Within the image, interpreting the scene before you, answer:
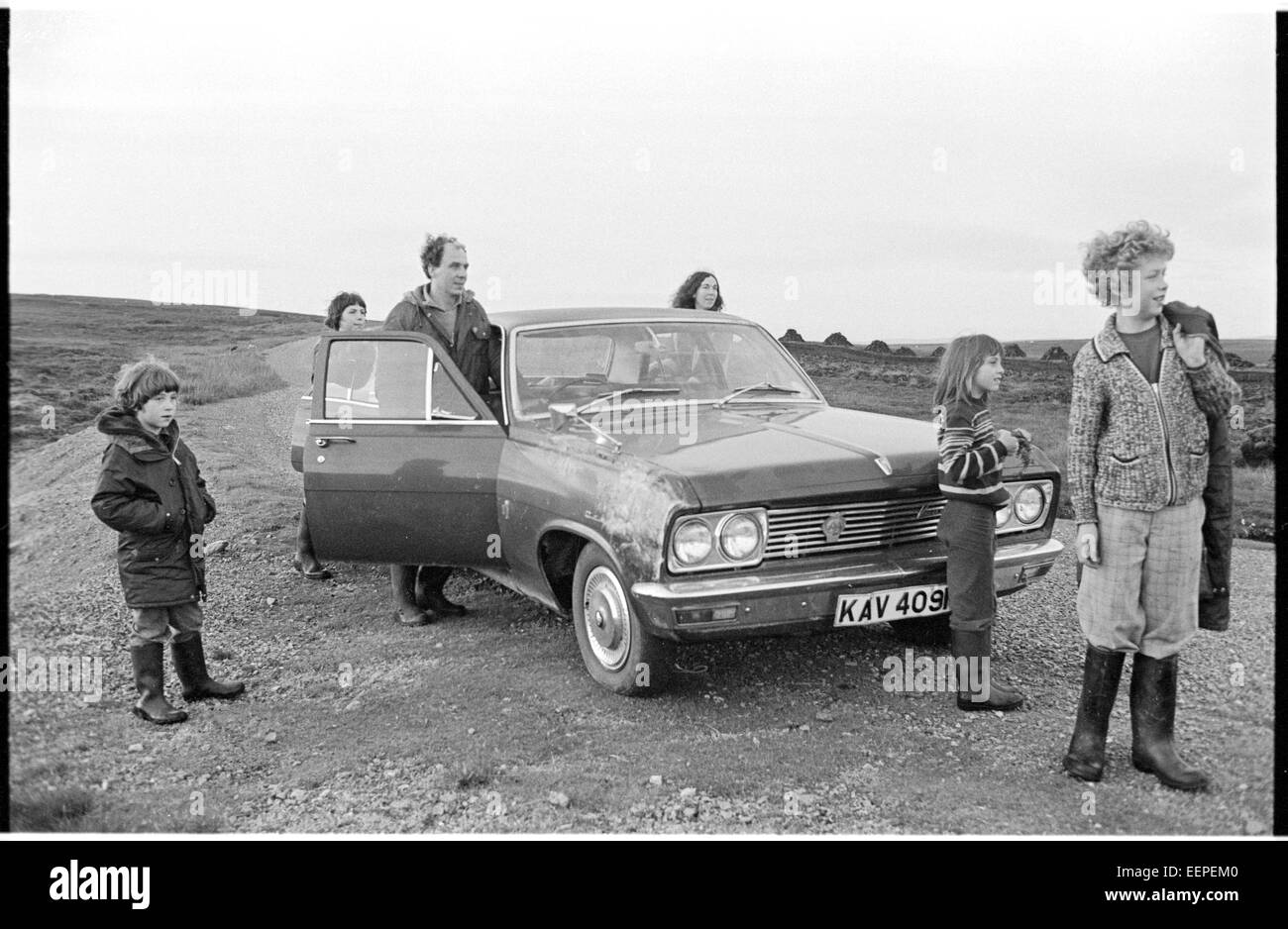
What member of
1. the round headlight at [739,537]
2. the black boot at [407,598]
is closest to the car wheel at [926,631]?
the round headlight at [739,537]

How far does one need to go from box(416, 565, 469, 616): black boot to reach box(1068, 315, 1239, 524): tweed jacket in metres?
3.82

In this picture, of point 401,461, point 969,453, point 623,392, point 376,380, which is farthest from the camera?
point 376,380

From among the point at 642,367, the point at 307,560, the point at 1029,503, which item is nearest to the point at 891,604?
the point at 1029,503

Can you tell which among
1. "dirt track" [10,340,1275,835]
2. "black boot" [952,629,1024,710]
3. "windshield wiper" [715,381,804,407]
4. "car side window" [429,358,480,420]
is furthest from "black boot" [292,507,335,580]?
"black boot" [952,629,1024,710]

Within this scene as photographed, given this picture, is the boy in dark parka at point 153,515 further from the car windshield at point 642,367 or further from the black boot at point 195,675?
the car windshield at point 642,367

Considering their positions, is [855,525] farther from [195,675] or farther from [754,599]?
[195,675]

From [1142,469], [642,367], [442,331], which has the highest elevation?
[442,331]

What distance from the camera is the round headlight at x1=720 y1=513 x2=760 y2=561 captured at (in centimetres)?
444

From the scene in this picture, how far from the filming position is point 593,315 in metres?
6.11

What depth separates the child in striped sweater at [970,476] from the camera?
4.42m

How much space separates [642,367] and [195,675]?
8.89ft

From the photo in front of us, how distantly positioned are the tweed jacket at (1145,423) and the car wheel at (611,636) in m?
1.91

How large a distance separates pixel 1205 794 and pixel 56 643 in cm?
583
